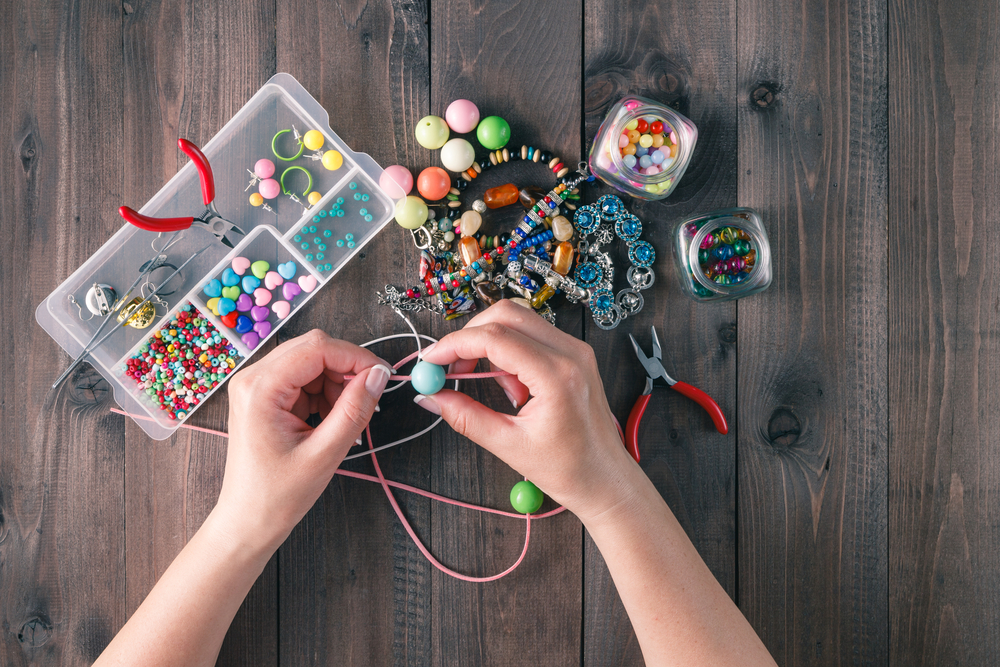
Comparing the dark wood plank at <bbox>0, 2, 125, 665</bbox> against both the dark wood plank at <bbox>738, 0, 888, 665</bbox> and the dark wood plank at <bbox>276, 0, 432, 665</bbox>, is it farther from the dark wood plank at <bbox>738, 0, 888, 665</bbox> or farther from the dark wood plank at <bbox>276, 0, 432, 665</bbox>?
the dark wood plank at <bbox>738, 0, 888, 665</bbox>

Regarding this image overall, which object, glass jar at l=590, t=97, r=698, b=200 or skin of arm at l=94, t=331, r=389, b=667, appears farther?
glass jar at l=590, t=97, r=698, b=200

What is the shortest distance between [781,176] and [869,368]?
37cm

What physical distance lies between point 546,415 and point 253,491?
0.42m

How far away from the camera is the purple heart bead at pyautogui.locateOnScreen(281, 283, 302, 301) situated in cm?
102

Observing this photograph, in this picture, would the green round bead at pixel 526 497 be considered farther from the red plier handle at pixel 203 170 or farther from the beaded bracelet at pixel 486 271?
the red plier handle at pixel 203 170

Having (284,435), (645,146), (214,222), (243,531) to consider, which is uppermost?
(645,146)

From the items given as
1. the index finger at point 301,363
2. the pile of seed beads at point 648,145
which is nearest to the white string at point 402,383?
the index finger at point 301,363

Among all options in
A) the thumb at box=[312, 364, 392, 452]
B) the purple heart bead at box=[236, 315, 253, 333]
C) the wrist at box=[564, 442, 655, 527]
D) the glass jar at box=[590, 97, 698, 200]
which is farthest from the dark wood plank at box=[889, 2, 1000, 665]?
the purple heart bead at box=[236, 315, 253, 333]

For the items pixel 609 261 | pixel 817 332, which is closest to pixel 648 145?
pixel 609 261

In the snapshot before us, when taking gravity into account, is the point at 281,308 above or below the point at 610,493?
above

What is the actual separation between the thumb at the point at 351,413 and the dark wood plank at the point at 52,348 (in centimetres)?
47

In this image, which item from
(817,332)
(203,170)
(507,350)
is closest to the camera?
(507,350)

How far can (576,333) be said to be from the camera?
1030mm

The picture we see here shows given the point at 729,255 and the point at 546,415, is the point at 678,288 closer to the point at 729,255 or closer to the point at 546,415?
the point at 729,255
